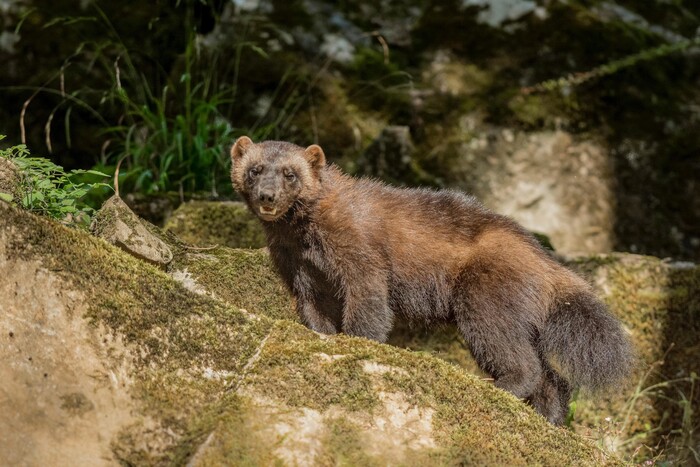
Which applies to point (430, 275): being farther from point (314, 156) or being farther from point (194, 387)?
point (194, 387)

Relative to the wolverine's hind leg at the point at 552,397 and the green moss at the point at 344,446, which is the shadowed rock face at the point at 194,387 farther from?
the wolverine's hind leg at the point at 552,397

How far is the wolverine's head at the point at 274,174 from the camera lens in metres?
5.43

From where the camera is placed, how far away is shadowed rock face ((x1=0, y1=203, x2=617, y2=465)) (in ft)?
11.3

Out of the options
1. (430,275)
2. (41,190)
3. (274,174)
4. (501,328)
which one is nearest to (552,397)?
(501,328)

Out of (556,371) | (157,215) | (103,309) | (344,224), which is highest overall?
(103,309)

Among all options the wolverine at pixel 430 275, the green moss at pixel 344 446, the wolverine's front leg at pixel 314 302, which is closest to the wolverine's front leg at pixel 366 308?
the wolverine at pixel 430 275

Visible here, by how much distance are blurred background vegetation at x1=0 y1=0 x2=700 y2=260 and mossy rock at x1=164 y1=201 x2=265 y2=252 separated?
1.53m

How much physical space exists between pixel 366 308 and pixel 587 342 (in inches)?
53.9

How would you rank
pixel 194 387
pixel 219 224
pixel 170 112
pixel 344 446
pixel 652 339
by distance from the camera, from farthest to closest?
1. pixel 170 112
2. pixel 219 224
3. pixel 652 339
4. pixel 194 387
5. pixel 344 446

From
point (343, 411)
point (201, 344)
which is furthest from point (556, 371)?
point (201, 344)

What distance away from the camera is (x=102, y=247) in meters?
4.02

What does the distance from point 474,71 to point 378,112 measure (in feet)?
4.10

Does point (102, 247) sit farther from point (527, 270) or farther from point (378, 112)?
point (378, 112)

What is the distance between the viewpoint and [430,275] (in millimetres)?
5594
